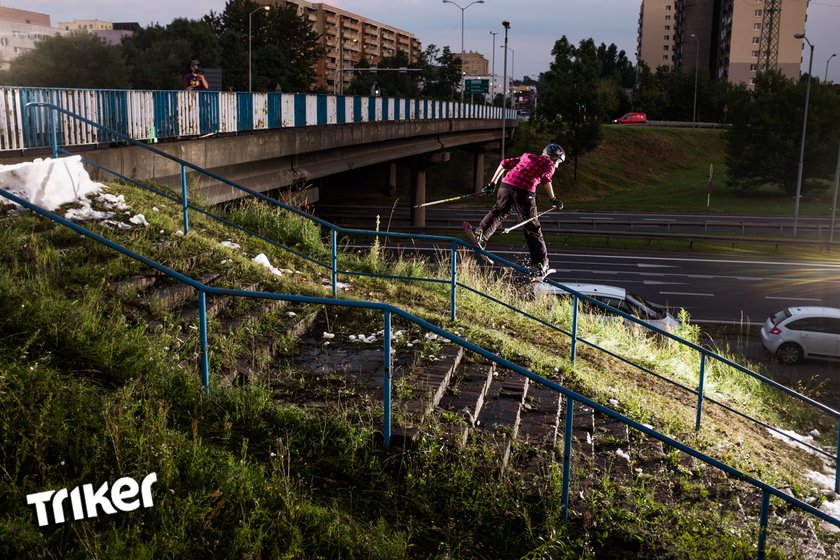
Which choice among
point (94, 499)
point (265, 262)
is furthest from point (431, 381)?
point (265, 262)

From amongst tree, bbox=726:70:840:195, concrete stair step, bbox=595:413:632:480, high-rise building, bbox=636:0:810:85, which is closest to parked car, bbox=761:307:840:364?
concrete stair step, bbox=595:413:632:480

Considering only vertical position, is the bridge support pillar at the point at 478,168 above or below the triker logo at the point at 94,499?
below

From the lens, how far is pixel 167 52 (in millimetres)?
73312

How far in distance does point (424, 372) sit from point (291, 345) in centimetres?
122

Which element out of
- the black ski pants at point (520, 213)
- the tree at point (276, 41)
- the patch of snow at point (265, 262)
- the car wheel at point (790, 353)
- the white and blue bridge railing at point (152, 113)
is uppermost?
the tree at point (276, 41)

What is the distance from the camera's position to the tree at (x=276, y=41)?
310ft

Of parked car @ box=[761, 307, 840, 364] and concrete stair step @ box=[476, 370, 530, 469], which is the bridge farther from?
parked car @ box=[761, 307, 840, 364]

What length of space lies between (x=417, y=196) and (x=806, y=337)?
31.6m

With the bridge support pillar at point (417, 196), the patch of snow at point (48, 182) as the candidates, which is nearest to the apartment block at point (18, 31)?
the bridge support pillar at point (417, 196)

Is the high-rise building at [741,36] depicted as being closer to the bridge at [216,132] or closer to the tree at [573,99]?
the tree at [573,99]

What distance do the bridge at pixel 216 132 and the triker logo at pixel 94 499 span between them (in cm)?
819

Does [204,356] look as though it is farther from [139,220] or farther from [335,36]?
[335,36]

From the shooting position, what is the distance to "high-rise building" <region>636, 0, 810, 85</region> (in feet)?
391

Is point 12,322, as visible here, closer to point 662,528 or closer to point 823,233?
point 662,528
